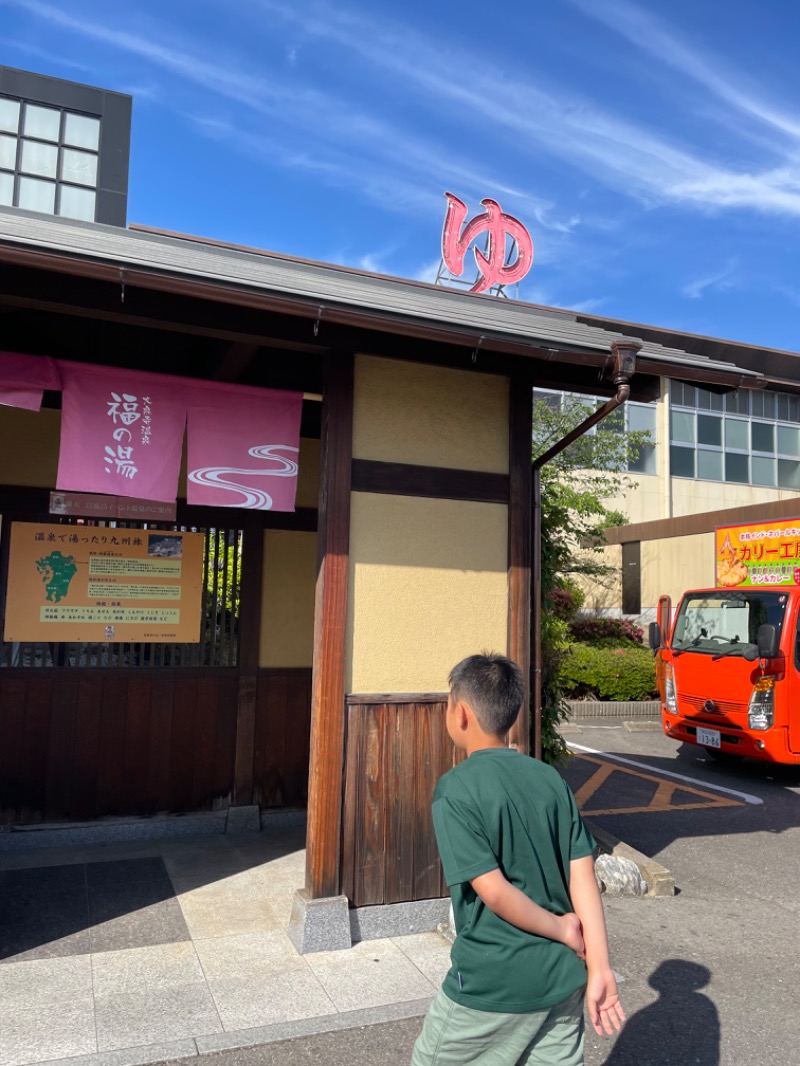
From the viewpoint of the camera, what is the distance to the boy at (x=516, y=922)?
2064 mm

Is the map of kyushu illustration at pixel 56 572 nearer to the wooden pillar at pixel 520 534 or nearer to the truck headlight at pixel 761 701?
the wooden pillar at pixel 520 534

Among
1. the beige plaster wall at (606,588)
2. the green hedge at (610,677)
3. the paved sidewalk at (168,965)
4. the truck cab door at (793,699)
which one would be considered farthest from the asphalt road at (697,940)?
the beige plaster wall at (606,588)

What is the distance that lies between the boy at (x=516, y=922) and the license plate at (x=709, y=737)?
847 cm

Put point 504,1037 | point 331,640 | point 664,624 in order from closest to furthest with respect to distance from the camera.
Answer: point 504,1037, point 331,640, point 664,624

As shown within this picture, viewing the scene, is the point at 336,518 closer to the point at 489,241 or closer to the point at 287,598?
the point at 287,598

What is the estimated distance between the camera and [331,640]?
4.82 m

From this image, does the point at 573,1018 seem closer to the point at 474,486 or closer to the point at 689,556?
the point at 474,486

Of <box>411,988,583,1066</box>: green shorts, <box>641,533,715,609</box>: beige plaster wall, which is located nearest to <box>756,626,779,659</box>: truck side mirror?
<box>411,988,583,1066</box>: green shorts

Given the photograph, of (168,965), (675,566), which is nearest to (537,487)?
(168,965)

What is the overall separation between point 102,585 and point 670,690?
773 cm

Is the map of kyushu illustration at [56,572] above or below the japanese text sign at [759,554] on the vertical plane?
below

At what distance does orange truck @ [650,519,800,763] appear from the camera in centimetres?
941

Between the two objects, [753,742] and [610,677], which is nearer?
[753,742]

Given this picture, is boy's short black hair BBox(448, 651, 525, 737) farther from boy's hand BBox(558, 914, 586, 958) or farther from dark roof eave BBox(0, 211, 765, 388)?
dark roof eave BBox(0, 211, 765, 388)
